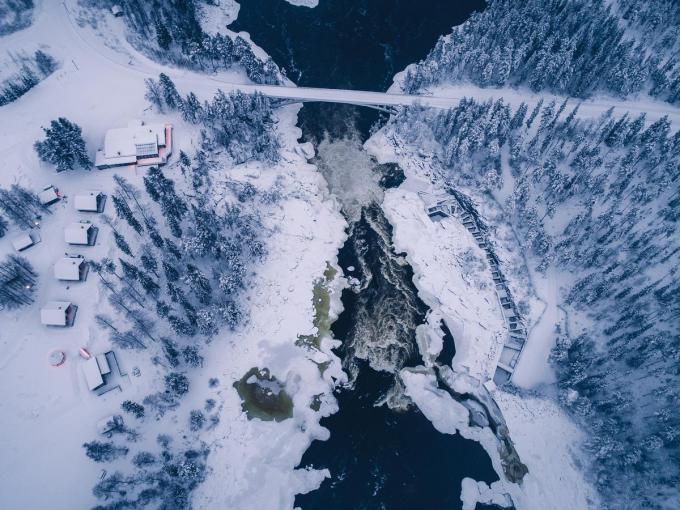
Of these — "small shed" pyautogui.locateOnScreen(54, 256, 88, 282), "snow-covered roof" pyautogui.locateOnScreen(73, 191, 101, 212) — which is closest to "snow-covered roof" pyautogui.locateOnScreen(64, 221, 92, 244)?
"small shed" pyautogui.locateOnScreen(54, 256, 88, 282)

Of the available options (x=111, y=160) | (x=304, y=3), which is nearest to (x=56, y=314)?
(x=111, y=160)

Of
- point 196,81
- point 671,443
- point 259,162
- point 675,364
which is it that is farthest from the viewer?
point 196,81

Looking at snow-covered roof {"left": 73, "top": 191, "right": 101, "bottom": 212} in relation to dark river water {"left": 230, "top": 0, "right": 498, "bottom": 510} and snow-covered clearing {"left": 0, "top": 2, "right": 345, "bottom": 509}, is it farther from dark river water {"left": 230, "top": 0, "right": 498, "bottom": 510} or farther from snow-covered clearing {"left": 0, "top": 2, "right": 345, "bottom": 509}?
dark river water {"left": 230, "top": 0, "right": 498, "bottom": 510}

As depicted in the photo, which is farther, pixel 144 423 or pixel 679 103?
pixel 679 103

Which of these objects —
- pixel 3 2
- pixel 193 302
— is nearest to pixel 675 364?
pixel 193 302

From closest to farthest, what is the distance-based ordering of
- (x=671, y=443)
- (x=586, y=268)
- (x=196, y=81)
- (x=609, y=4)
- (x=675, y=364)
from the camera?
(x=671, y=443) < (x=675, y=364) < (x=586, y=268) < (x=196, y=81) < (x=609, y=4)

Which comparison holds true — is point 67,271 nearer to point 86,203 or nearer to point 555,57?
point 86,203

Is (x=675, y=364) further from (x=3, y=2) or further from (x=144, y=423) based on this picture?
(x=3, y=2)
